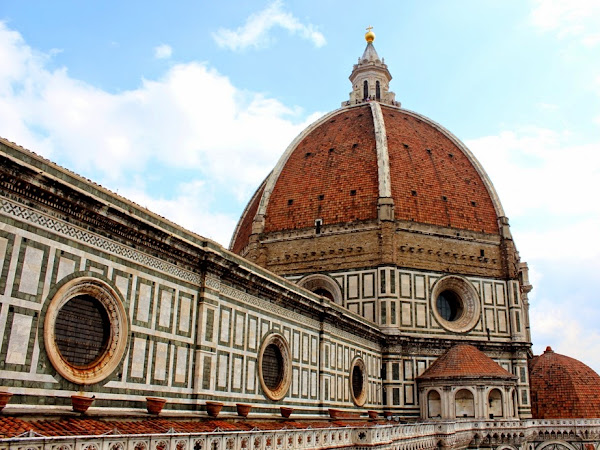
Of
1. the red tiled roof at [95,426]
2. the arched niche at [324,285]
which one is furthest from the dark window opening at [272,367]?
the arched niche at [324,285]

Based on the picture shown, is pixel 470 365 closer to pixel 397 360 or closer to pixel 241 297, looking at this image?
pixel 397 360

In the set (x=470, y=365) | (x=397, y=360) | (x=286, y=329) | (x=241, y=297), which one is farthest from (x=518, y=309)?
(x=241, y=297)

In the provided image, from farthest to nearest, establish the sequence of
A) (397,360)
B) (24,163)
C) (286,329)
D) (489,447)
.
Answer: (397,360)
(489,447)
(286,329)
(24,163)

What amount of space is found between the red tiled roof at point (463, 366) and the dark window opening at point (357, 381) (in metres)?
5.47

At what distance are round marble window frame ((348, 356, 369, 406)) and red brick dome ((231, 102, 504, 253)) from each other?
10.8 metres

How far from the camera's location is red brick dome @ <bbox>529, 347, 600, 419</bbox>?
3972cm

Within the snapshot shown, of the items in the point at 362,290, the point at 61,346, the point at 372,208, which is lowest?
the point at 61,346

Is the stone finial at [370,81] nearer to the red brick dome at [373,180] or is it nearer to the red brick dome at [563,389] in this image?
the red brick dome at [373,180]

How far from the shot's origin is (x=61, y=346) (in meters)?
13.3

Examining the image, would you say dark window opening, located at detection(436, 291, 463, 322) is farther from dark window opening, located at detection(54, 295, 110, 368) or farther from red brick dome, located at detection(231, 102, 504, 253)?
dark window opening, located at detection(54, 295, 110, 368)

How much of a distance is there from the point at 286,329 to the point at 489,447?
16.6 meters

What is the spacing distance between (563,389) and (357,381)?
1750 cm

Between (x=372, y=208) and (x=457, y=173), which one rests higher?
(x=457, y=173)

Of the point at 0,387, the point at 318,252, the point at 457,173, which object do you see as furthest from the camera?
the point at 457,173
